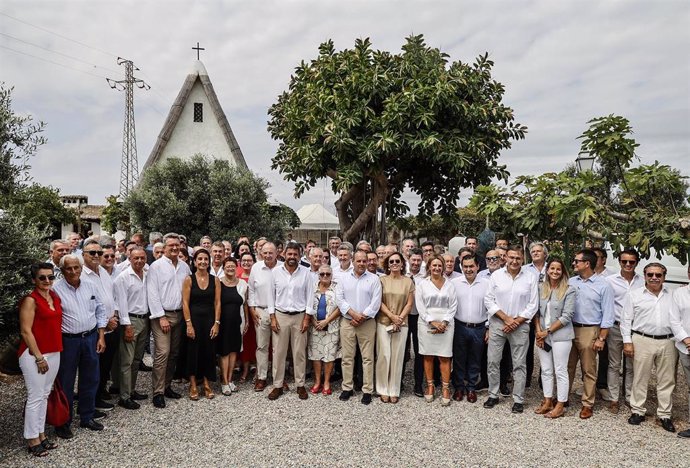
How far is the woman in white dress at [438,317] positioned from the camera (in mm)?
6277

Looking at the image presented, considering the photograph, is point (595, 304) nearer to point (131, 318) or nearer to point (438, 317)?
point (438, 317)

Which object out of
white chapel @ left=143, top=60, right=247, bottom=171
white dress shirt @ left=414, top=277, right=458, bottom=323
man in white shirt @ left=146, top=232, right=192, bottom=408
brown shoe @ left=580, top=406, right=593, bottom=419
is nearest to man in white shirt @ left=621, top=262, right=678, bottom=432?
brown shoe @ left=580, top=406, right=593, bottom=419

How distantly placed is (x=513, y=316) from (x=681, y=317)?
1.79 m

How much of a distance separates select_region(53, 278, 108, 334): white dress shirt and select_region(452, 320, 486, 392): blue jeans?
4.42m

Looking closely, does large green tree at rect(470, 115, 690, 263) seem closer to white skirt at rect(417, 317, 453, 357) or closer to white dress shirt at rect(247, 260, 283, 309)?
white skirt at rect(417, 317, 453, 357)

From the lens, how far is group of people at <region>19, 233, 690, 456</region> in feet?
18.1

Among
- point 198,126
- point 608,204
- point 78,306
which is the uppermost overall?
point 198,126

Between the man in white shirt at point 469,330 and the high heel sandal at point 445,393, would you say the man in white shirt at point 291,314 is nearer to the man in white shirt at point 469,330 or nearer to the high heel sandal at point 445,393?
the high heel sandal at point 445,393

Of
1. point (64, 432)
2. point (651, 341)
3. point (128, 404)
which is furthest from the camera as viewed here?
point (128, 404)

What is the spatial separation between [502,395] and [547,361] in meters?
1.01

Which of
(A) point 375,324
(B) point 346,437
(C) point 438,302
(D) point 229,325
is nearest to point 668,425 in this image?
(C) point 438,302

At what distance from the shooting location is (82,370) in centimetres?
525

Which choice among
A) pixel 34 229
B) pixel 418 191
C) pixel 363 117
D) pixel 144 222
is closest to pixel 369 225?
pixel 418 191

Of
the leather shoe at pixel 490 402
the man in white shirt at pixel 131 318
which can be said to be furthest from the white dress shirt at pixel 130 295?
the leather shoe at pixel 490 402
